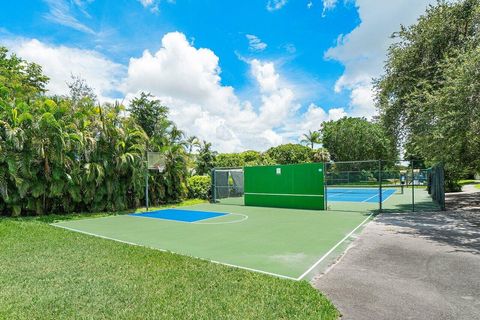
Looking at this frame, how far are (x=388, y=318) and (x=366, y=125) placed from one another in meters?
37.0

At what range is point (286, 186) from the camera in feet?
48.3

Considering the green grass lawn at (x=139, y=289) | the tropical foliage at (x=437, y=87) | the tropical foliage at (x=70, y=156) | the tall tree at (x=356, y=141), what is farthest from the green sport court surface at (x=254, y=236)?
the tall tree at (x=356, y=141)

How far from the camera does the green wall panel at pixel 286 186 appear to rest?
45.1 feet

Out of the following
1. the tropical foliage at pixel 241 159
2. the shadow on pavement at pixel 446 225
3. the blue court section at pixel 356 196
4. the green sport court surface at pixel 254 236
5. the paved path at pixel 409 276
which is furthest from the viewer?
the tropical foliage at pixel 241 159

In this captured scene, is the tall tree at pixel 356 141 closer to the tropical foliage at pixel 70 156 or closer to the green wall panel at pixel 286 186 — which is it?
the green wall panel at pixel 286 186

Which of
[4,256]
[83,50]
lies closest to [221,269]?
[4,256]

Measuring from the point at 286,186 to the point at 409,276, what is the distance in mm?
9851

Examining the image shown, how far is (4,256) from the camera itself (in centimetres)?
594

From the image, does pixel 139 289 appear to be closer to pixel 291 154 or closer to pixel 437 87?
pixel 437 87

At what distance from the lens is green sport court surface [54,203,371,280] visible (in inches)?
231

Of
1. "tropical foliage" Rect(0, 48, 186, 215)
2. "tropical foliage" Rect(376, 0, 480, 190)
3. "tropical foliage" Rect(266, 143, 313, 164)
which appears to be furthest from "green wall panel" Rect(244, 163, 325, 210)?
"tropical foliage" Rect(266, 143, 313, 164)

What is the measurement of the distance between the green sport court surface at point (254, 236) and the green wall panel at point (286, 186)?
1.20m

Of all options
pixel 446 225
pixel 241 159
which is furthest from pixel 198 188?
pixel 241 159

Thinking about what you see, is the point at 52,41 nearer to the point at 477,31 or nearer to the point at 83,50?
the point at 83,50
